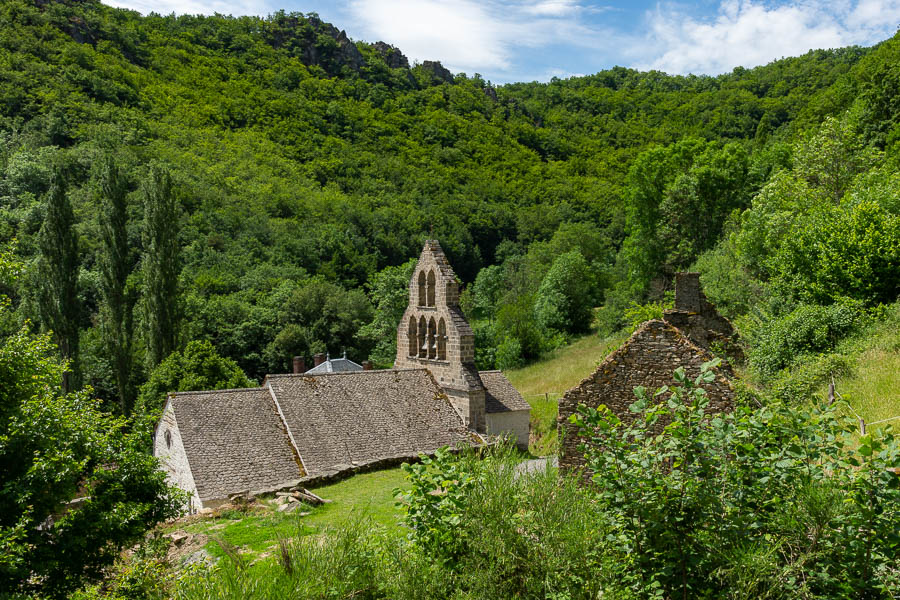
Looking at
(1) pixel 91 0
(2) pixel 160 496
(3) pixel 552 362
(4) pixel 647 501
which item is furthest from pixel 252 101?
(4) pixel 647 501

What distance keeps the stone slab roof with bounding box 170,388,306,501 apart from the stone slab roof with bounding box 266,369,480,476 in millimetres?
541

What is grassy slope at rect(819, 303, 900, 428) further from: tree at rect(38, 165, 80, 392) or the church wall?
tree at rect(38, 165, 80, 392)

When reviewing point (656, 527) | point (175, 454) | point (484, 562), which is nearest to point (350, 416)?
point (175, 454)

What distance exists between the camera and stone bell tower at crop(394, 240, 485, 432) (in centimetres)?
2091

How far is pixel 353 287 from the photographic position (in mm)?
66562

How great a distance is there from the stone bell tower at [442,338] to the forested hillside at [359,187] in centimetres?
1095

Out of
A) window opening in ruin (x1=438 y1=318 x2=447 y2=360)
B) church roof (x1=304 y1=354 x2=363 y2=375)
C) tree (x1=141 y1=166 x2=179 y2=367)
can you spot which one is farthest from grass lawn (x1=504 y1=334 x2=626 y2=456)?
tree (x1=141 y1=166 x2=179 y2=367)

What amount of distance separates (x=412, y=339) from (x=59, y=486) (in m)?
15.5

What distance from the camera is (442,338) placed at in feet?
72.3

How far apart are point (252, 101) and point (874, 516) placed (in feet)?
333

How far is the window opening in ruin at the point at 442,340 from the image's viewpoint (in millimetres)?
22031

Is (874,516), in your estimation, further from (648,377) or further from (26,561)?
(26,561)

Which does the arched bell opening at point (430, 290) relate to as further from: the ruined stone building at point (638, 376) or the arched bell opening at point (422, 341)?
→ the ruined stone building at point (638, 376)

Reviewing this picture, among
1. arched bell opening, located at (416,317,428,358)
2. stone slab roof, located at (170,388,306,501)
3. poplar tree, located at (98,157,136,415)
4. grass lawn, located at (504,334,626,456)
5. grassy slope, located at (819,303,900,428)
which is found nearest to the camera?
grassy slope, located at (819,303,900,428)
